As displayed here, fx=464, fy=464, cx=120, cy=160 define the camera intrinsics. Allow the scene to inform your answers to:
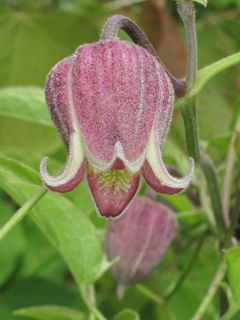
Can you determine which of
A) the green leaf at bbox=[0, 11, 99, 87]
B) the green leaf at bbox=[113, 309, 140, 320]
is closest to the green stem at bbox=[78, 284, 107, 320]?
the green leaf at bbox=[113, 309, 140, 320]

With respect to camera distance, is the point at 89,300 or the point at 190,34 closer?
the point at 190,34

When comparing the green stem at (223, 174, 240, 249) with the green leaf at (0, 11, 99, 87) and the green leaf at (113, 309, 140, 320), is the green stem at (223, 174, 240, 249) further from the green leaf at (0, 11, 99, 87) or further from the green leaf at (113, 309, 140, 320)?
the green leaf at (0, 11, 99, 87)

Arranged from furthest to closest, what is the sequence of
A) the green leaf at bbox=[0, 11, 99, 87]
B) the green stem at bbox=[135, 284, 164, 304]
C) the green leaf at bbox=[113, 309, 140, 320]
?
the green leaf at bbox=[0, 11, 99, 87] < the green stem at bbox=[135, 284, 164, 304] < the green leaf at bbox=[113, 309, 140, 320]

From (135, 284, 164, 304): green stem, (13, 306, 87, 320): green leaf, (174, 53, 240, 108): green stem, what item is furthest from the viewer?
(135, 284, 164, 304): green stem

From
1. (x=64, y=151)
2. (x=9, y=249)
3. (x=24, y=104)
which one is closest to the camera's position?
(x=24, y=104)

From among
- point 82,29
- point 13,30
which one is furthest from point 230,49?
point 13,30

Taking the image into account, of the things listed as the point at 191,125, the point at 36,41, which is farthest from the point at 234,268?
the point at 36,41

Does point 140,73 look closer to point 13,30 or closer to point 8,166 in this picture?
point 8,166

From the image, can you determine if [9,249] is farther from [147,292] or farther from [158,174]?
[158,174]
